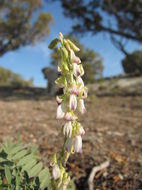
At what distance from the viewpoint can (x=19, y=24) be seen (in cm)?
1541

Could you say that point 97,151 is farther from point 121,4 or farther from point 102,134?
point 121,4

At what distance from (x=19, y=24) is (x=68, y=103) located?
612 inches

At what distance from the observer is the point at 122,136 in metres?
3.04

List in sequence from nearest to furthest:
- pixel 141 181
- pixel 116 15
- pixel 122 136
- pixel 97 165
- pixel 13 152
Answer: pixel 13 152 < pixel 141 181 < pixel 97 165 < pixel 122 136 < pixel 116 15

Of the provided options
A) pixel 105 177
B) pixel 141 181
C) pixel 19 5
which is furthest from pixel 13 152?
pixel 19 5

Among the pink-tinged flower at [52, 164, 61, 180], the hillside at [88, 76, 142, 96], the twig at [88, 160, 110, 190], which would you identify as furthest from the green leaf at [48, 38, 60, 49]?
the hillside at [88, 76, 142, 96]

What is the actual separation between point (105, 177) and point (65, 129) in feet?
3.56

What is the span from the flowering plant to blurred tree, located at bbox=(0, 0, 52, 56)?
14.9 meters

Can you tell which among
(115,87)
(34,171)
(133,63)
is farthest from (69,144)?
(133,63)

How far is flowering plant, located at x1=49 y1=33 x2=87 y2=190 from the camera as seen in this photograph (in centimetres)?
92

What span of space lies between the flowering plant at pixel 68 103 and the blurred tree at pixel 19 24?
48.8 ft

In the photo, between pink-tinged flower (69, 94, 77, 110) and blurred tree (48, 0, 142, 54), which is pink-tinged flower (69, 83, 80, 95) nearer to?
pink-tinged flower (69, 94, 77, 110)

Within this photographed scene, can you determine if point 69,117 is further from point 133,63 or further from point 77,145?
point 133,63

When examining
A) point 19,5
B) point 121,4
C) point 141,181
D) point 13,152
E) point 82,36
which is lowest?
point 141,181
